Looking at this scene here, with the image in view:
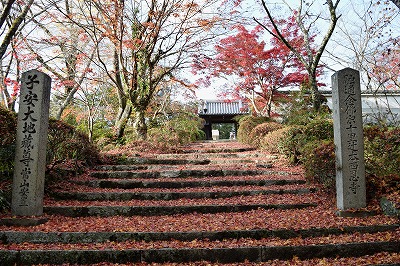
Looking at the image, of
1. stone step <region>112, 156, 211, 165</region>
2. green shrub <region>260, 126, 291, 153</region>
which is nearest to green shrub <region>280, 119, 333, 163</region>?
green shrub <region>260, 126, 291, 153</region>

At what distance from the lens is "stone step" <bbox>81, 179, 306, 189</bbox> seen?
22.9ft

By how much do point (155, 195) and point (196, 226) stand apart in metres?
1.81

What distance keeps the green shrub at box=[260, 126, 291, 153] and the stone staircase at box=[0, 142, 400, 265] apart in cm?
151

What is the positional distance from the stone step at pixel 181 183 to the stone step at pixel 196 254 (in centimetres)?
311

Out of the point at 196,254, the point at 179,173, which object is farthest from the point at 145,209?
the point at 179,173

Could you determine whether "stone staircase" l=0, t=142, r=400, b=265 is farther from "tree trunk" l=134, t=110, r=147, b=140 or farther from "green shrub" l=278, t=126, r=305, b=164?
"tree trunk" l=134, t=110, r=147, b=140

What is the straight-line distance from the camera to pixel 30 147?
16.5ft

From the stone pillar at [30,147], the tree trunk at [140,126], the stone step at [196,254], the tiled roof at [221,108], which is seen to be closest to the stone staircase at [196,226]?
the stone step at [196,254]

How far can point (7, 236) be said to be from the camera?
4.32 metres

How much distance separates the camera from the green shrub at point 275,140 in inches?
348

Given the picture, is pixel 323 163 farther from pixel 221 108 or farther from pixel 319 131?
pixel 221 108

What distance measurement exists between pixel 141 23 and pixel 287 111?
757cm

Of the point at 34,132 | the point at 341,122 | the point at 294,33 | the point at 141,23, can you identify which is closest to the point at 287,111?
the point at 294,33

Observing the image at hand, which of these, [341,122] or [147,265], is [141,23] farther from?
[147,265]
